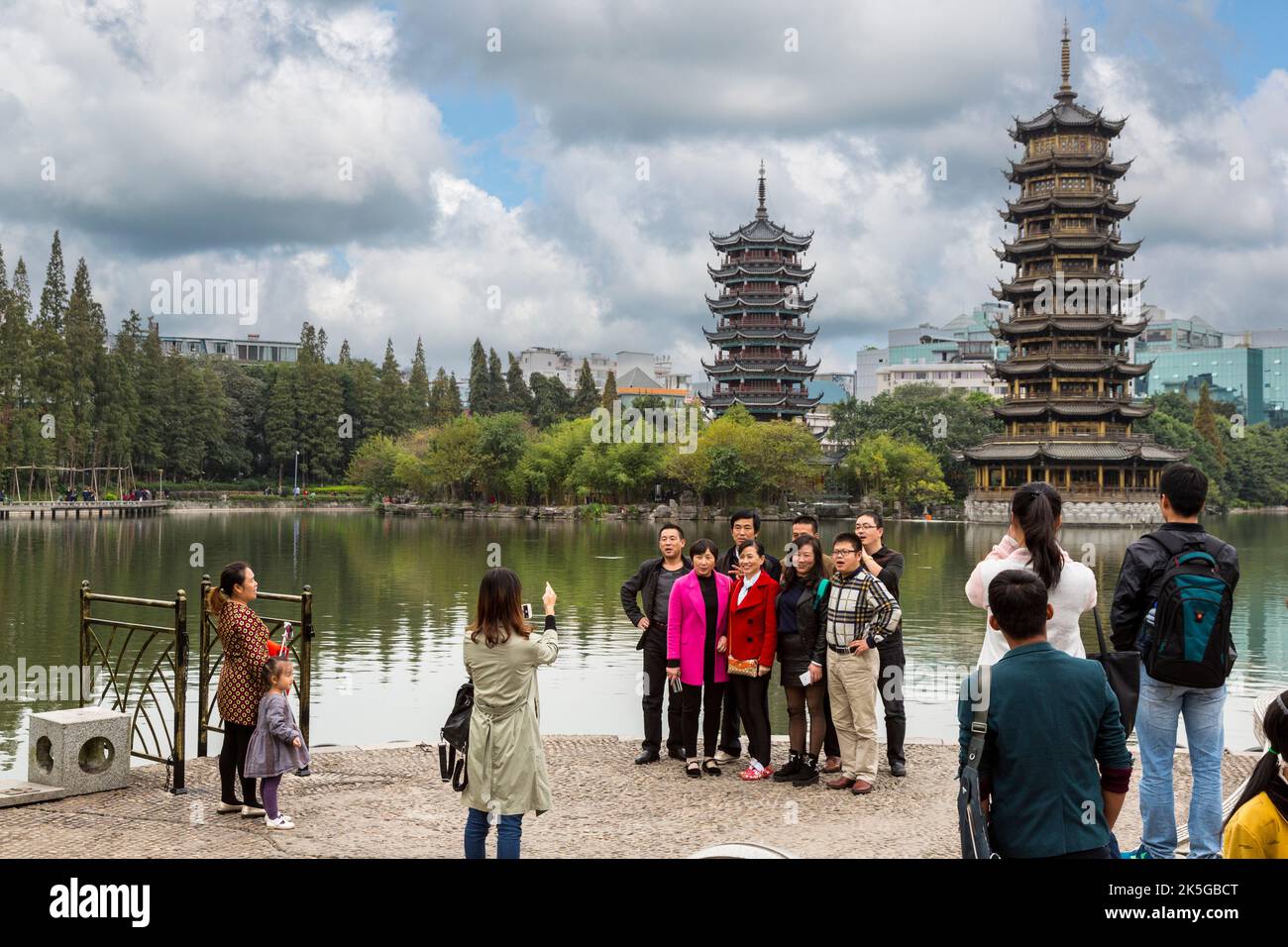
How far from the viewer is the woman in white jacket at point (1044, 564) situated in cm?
470

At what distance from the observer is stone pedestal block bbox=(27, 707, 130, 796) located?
21.2ft

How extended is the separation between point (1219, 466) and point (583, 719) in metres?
67.2

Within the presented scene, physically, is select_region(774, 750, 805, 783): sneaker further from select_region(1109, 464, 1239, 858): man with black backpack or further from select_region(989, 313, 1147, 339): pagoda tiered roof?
select_region(989, 313, 1147, 339): pagoda tiered roof

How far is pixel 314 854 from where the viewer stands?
5.49 metres

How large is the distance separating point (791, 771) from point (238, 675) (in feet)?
11.0

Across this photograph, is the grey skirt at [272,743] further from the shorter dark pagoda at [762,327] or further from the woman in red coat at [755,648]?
the shorter dark pagoda at [762,327]

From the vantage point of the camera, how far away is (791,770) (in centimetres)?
706

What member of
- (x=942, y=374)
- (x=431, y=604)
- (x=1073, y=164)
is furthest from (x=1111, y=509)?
(x=942, y=374)

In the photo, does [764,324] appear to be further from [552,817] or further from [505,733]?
[505,733]

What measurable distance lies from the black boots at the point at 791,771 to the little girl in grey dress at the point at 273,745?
2.86 meters

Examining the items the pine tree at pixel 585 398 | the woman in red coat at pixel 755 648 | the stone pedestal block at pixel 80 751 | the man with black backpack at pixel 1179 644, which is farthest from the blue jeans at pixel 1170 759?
the pine tree at pixel 585 398

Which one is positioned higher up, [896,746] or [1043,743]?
[1043,743]
